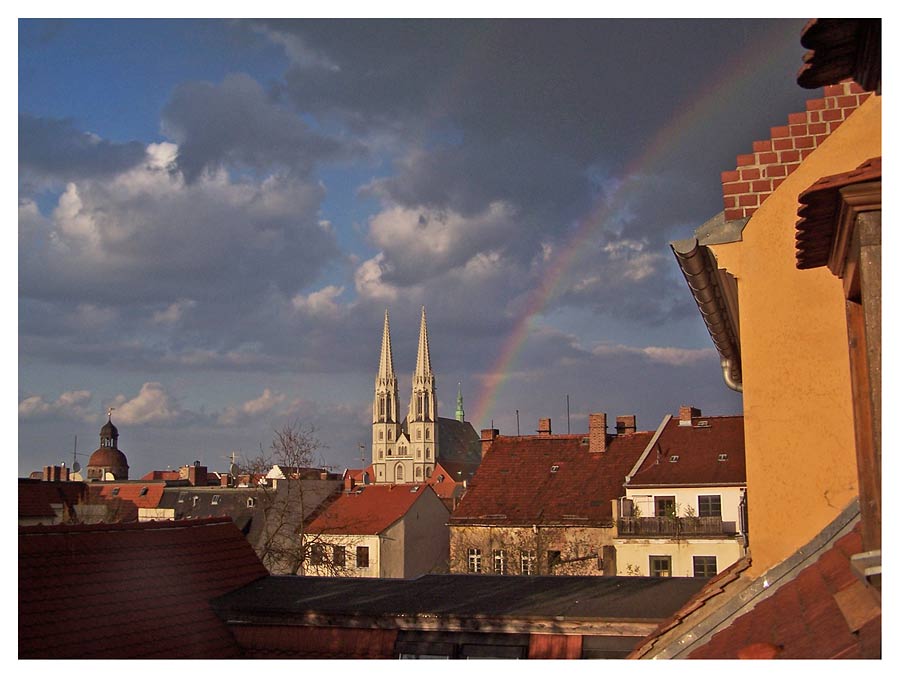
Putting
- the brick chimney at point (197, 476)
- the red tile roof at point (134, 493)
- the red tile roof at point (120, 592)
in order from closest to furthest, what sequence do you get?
the red tile roof at point (120, 592) → the red tile roof at point (134, 493) → the brick chimney at point (197, 476)

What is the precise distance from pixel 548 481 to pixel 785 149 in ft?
103

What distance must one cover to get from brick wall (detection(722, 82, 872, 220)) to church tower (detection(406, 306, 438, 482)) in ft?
543

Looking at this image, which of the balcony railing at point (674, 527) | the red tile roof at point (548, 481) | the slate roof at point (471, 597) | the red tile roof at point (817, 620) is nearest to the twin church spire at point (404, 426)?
the red tile roof at point (548, 481)

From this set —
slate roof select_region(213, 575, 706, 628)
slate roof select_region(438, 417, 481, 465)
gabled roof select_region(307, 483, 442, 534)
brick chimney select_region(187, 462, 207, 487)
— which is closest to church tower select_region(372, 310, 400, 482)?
slate roof select_region(438, 417, 481, 465)

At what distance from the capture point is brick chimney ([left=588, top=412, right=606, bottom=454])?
38.3 metres

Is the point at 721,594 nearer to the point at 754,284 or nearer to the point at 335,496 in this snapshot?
the point at 754,284

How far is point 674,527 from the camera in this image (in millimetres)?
29641

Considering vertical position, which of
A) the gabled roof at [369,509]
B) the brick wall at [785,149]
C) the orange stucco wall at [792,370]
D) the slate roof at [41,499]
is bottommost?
the gabled roof at [369,509]

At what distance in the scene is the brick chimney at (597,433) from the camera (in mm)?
38344

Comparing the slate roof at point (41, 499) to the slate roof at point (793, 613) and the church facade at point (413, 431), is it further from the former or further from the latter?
the church facade at point (413, 431)

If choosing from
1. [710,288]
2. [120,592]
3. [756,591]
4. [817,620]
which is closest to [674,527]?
[120,592]
